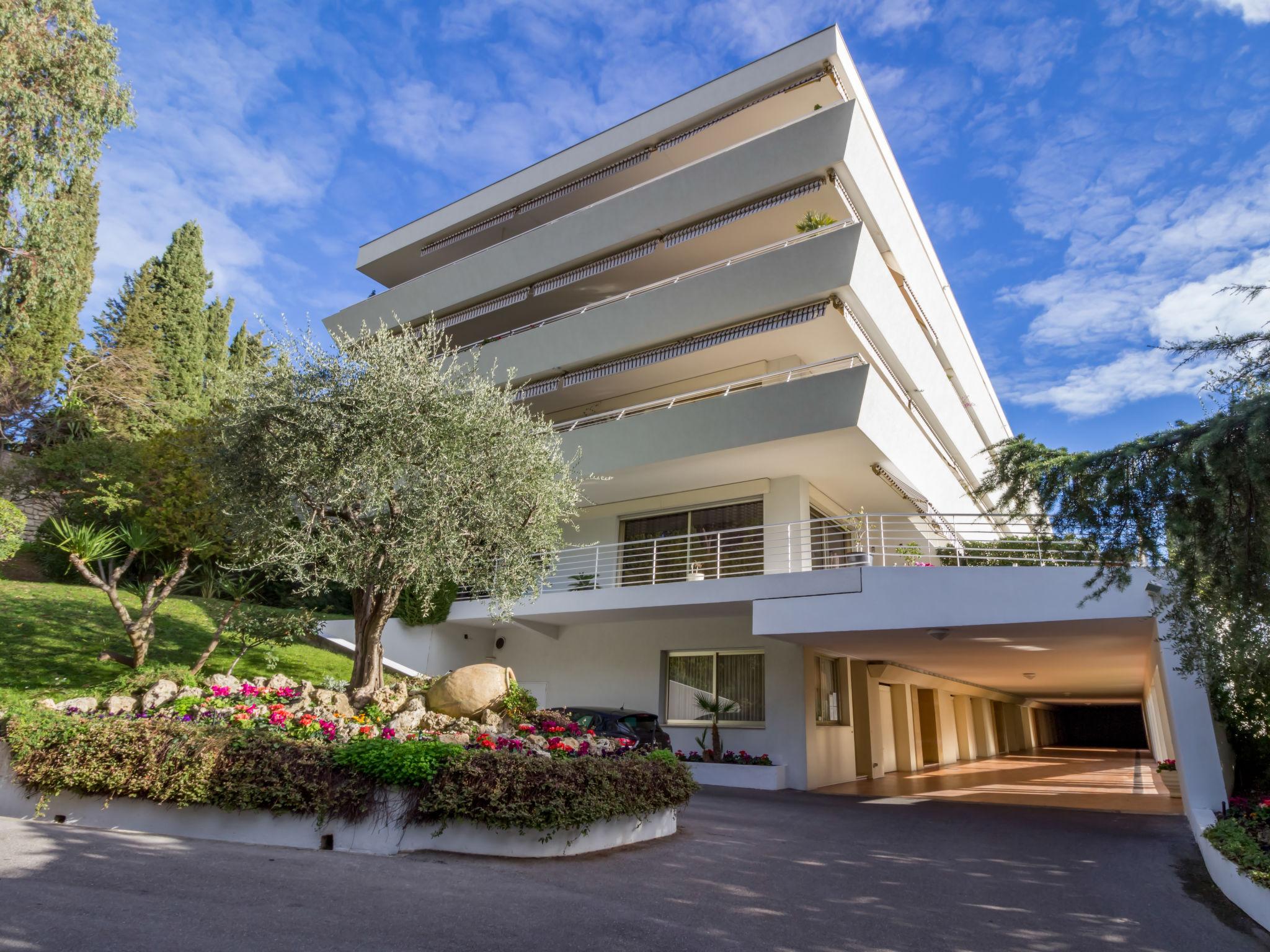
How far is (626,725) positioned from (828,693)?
19.3 ft

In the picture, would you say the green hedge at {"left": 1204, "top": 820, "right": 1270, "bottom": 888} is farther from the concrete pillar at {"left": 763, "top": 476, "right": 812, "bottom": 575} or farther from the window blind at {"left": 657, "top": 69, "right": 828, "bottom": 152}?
the window blind at {"left": 657, "top": 69, "right": 828, "bottom": 152}

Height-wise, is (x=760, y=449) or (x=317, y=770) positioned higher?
(x=760, y=449)

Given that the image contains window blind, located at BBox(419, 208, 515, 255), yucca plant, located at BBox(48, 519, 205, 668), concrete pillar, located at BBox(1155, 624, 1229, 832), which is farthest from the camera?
window blind, located at BBox(419, 208, 515, 255)

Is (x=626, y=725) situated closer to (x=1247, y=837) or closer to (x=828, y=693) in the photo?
(x=828, y=693)

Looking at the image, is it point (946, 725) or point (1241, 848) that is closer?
point (1241, 848)

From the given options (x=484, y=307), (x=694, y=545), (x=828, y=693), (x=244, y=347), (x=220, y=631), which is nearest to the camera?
(x=220, y=631)

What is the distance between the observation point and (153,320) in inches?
1141

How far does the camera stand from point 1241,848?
656cm

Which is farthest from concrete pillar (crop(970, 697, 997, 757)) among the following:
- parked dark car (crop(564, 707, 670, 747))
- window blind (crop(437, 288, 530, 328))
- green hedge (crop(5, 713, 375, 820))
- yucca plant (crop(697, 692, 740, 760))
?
green hedge (crop(5, 713, 375, 820))

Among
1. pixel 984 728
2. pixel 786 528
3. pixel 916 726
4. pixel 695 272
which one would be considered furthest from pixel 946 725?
pixel 695 272

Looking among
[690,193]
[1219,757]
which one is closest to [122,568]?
[690,193]

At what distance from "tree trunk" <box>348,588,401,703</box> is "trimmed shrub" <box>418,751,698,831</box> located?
3.52m

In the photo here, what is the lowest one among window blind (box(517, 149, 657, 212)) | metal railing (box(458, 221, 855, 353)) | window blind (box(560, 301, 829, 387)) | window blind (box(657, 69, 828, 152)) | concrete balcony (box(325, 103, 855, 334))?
window blind (box(560, 301, 829, 387))

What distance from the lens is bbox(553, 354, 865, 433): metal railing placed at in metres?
15.0
